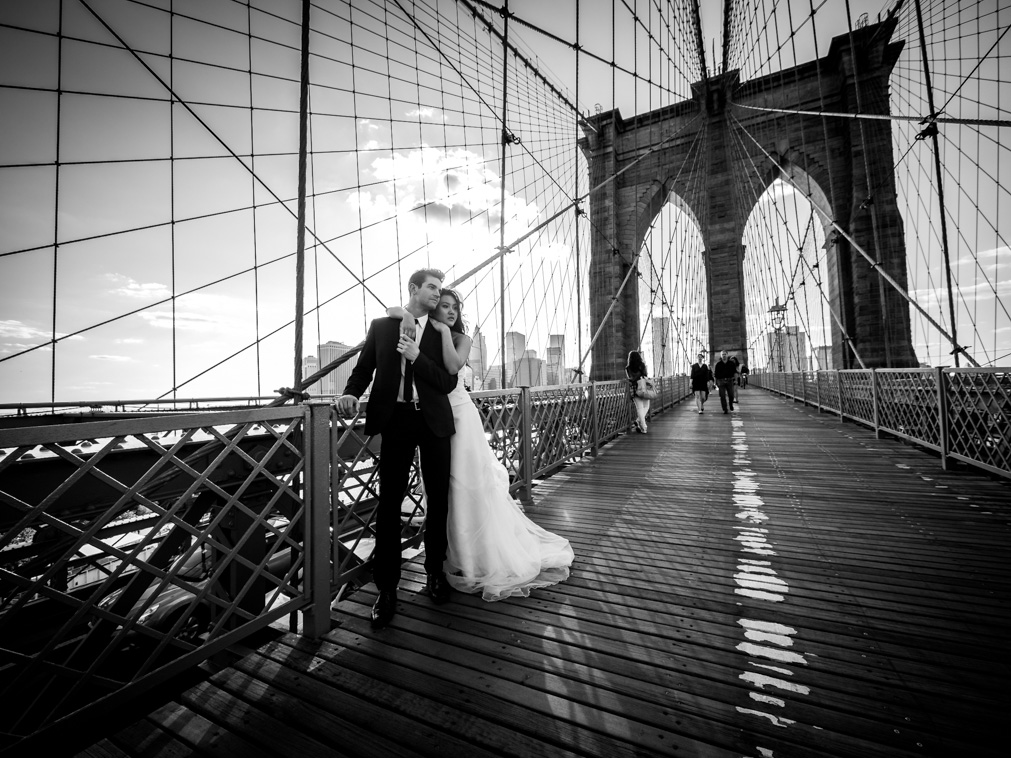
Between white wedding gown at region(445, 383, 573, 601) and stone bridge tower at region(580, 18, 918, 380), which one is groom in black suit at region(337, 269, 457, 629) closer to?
white wedding gown at region(445, 383, 573, 601)

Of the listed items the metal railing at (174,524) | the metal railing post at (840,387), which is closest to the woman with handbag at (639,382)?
the metal railing at (174,524)

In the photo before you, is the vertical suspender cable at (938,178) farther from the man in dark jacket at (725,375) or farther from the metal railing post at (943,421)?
the man in dark jacket at (725,375)

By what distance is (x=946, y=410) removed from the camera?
4355 millimetres

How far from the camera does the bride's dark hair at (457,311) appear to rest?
198 cm

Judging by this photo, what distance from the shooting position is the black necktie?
1855 millimetres

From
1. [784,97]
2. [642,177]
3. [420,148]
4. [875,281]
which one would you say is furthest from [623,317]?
[420,148]

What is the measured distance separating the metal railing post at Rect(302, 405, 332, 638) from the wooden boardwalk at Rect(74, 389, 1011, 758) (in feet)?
0.43

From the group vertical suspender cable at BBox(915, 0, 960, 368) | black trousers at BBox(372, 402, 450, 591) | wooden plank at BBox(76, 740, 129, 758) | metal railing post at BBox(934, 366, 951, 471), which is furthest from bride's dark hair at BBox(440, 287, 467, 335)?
vertical suspender cable at BBox(915, 0, 960, 368)

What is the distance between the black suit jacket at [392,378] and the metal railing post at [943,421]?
17.8 feet

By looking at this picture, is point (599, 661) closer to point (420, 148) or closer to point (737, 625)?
point (737, 625)

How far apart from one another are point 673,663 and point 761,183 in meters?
21.2

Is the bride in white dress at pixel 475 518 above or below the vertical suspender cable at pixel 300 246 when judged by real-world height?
below

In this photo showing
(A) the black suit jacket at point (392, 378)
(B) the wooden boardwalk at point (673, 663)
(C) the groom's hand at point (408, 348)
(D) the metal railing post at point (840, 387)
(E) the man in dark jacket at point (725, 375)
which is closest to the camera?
(B) the wooden boardwalk at point (673, 663)

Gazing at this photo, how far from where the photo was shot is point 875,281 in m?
14.3
